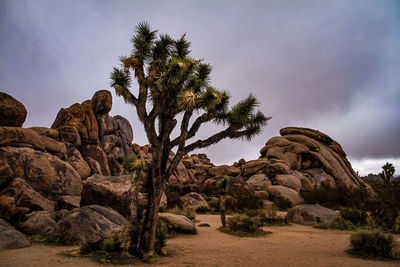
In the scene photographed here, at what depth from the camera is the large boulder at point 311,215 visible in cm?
1400

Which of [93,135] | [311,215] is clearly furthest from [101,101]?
[311,215]

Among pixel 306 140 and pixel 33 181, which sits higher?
pixel 306 140

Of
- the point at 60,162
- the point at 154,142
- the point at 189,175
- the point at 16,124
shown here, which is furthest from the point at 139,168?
the point at 189,175

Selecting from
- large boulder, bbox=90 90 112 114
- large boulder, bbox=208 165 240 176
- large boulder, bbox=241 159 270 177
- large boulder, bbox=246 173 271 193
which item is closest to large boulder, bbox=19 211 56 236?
large boulder, bbox=90 90 112 114

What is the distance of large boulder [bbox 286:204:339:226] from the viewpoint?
1400cm

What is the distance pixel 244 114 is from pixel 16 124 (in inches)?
613

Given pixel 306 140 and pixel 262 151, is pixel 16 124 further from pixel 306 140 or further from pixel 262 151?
pixel 306 140

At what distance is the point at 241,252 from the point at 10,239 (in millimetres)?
7549

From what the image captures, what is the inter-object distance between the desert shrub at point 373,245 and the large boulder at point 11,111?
1963 centimetres

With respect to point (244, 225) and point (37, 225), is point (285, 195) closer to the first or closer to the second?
point (244, 225)

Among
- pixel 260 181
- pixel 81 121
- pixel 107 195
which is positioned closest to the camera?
pixel 107 195

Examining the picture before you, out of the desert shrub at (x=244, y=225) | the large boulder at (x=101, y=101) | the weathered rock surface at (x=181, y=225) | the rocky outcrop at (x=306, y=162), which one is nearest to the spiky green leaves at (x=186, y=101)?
the weathered rock surface at (x=181, y=225)

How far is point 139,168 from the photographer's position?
7.88m

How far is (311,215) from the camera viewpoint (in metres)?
14.4
